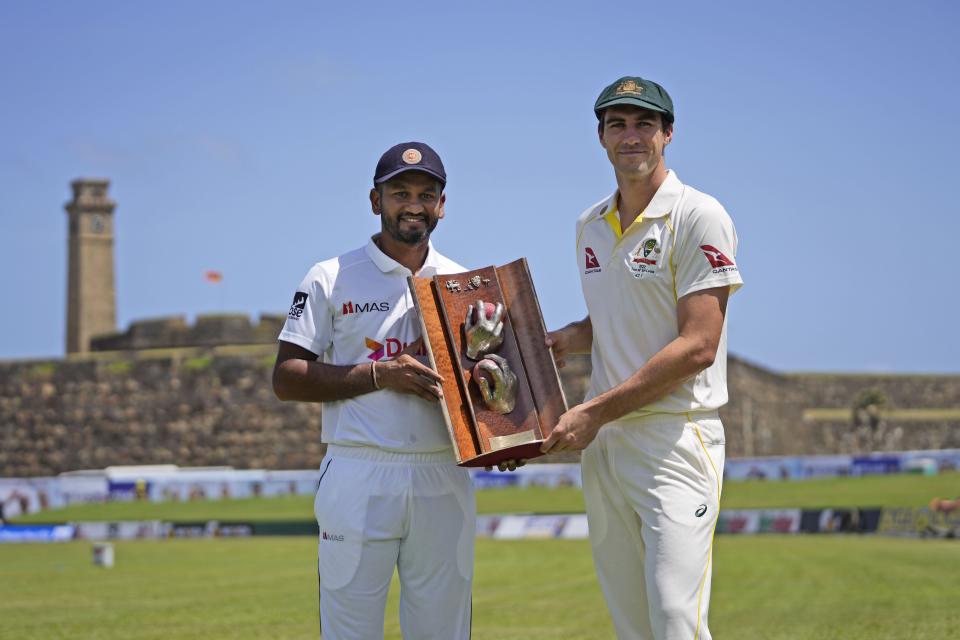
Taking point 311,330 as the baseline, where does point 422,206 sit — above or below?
above

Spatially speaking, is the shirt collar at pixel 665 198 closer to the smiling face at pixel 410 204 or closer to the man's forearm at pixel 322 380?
the smiling face at pixel 410 204

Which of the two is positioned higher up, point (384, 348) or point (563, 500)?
point (384, 348)

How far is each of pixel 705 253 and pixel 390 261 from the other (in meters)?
1.30

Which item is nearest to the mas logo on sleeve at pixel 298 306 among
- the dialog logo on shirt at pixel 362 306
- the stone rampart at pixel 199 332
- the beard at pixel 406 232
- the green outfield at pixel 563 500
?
the dialog logo on shirt at pixel 362 306

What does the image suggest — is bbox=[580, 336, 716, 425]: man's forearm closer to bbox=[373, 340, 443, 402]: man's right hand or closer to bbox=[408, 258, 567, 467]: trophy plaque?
bbox=[408, 258, 567, 467]: trophy plaque

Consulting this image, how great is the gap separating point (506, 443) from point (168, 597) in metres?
10.4

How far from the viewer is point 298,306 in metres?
5.54

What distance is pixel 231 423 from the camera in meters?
40.4

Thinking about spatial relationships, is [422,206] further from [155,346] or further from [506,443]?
[155,346]

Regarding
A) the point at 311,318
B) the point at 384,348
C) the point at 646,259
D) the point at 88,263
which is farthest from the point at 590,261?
the point at 88,263

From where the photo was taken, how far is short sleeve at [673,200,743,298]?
16.4 feet

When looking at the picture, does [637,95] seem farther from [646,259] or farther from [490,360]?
[490,360]

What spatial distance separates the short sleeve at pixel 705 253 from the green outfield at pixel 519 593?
580 centimetres

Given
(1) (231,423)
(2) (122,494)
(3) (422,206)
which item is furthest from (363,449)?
(1) (231,423)
